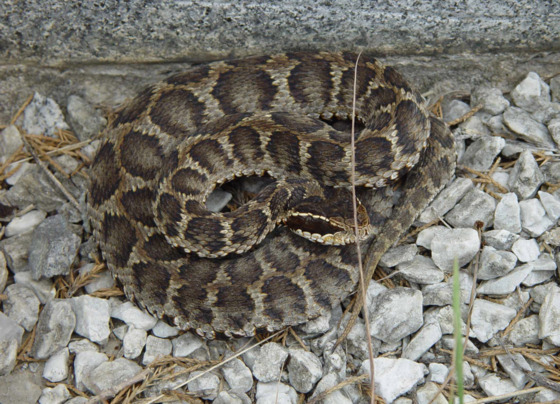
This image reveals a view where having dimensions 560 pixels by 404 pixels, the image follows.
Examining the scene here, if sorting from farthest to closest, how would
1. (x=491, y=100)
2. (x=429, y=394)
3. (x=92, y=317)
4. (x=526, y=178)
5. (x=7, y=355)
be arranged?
(x=491, y=100)
(x=526, y=178)
(x=92, y=317)
(x=7, y=355)
(x=429, y=394)

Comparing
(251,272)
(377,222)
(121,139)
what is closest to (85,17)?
(121,139)

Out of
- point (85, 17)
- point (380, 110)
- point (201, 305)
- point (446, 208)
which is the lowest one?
point (201, 305)

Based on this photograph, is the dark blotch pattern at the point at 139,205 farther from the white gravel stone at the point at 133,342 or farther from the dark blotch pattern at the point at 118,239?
the white gravel stone at the point at 133,342

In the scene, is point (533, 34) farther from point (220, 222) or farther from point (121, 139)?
point (121, 139)

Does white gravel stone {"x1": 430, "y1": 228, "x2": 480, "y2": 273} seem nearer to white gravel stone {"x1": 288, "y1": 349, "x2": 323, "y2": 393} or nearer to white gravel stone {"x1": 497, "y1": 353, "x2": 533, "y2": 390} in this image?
white gravel stone {"x1": 497, "y1": 353, "x2": 533, "y2": 390}

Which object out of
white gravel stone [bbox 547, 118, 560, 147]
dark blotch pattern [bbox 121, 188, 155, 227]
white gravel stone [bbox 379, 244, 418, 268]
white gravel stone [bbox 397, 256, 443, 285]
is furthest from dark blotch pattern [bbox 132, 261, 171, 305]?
white gravel stone [bbox 547, 118, 560, 147]

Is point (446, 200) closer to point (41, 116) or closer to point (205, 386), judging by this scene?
point (205, 386)

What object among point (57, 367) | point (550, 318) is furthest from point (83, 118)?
point (550, 318)
